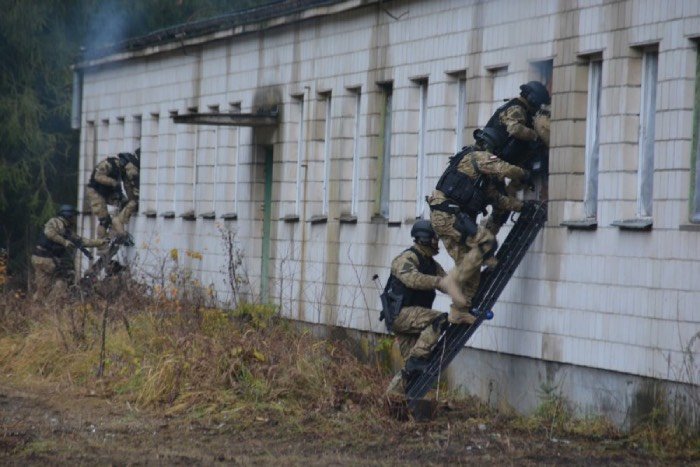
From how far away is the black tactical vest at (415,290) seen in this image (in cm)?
1451

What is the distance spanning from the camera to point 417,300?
48.3 ft

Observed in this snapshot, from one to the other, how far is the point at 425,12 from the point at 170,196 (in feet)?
31.9

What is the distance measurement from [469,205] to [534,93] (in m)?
1.26

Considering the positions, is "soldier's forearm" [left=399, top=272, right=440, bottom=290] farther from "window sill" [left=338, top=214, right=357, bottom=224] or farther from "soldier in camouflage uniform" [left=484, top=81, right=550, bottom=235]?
"window sill" [left=338, top=214, right=357, bottom=224]

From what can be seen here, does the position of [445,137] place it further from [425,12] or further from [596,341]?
[596,341]

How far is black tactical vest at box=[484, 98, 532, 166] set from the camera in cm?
1434

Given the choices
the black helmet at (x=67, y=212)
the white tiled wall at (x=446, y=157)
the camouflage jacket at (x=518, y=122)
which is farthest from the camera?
the black helmet at (x=67, y=212)

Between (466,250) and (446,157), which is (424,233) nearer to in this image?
(466,250)

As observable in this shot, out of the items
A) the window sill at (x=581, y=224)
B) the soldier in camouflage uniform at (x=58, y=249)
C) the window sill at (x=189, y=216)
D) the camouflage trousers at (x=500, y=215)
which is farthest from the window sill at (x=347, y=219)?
the soldier in camouflage uniform at (x=58, y=249)

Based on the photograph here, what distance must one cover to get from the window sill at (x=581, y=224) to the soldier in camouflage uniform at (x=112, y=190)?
14.2m

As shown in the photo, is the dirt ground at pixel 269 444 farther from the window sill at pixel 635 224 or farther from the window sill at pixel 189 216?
the window sill at pixel 189 216

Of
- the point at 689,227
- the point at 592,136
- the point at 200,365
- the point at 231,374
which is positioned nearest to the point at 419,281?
the point at 592,136

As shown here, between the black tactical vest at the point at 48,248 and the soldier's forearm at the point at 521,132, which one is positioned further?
the black tactical vest at the point at 48,248

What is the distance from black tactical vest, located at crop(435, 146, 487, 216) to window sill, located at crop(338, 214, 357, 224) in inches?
179
